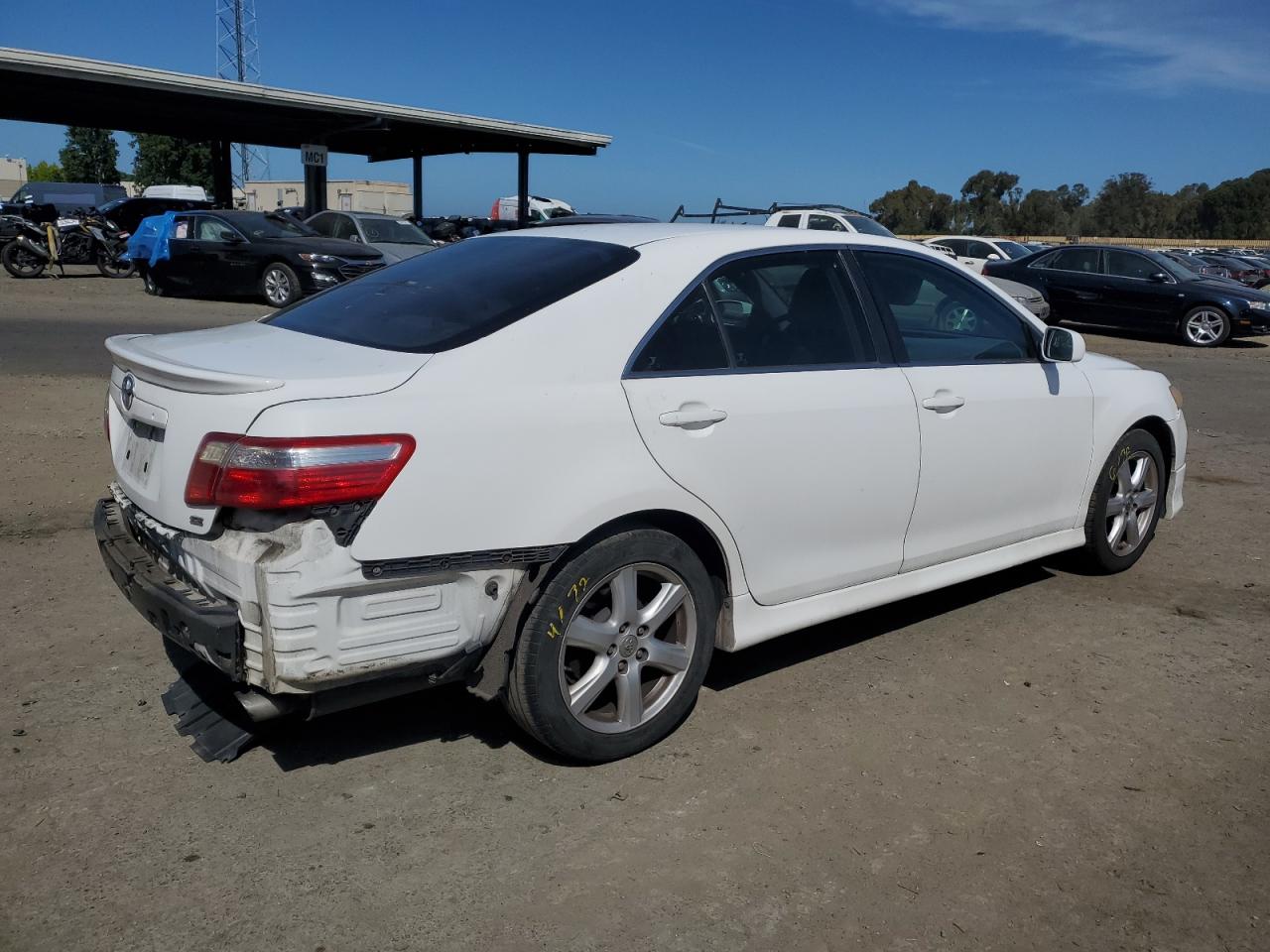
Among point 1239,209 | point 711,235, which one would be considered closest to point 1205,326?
point 711,235

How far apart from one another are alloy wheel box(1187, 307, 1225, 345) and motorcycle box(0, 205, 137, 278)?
19.1 meters

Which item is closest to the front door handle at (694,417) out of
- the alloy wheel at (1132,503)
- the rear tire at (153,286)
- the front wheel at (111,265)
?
the alloy wheel at (1132,503)

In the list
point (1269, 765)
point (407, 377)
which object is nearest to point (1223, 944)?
point (1269, 765)

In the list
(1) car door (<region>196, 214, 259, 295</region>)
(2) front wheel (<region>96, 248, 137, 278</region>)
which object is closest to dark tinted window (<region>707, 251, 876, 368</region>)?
(1) car door (<region>196, 214, 259, 295</region>)

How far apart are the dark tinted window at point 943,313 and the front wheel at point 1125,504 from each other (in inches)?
33.6

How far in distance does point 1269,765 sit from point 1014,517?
143 cm

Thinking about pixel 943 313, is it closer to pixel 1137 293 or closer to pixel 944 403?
pixel 944 403

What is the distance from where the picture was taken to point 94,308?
16.9 m

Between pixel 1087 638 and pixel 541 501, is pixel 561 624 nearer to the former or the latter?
pixel 541 501

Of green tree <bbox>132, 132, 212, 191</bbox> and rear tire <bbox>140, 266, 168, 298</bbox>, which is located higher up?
green tree <bbox>132, 132, 212, 191</bbox>

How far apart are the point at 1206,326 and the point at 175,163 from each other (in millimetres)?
76464

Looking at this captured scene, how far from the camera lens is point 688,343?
12.0 ft

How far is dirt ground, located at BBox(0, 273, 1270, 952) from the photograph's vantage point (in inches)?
109

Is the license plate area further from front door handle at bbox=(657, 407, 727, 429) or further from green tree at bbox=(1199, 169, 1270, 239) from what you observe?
green tree at bbox=(1199, 169, 1270, 239)
